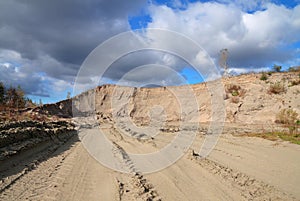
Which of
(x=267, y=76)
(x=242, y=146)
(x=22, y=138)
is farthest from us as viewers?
(x=267, y=76)

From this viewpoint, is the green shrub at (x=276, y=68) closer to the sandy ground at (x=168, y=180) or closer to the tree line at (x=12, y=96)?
the sandy ground at (x=168, y=180)

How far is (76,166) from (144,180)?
2026 millimetres

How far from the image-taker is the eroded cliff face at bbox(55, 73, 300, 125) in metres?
17.1

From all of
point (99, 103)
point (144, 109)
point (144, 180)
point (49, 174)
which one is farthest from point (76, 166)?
point (99, 103)

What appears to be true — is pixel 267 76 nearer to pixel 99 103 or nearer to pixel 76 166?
pixel 76 166

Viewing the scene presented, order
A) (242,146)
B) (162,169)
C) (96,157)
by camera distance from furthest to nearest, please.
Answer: (242,146) → (96,157) → (162,169)

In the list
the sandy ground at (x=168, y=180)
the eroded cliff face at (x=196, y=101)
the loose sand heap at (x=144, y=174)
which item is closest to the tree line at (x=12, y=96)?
the eroded cliff face at (x=196, y=101)

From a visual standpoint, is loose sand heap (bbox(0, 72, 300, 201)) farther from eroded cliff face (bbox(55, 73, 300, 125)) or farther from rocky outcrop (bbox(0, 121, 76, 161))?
eroded cliff face (bbox(55, 73, 300, 125))

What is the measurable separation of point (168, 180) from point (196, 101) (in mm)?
18422

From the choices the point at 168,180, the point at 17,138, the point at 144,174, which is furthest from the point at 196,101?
the point at 168,180

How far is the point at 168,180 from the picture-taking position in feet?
16.9

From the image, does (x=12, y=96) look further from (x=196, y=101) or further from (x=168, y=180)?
(x=168, y=180)

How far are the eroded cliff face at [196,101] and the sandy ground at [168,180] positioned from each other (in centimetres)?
1051

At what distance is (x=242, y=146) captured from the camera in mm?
9438
